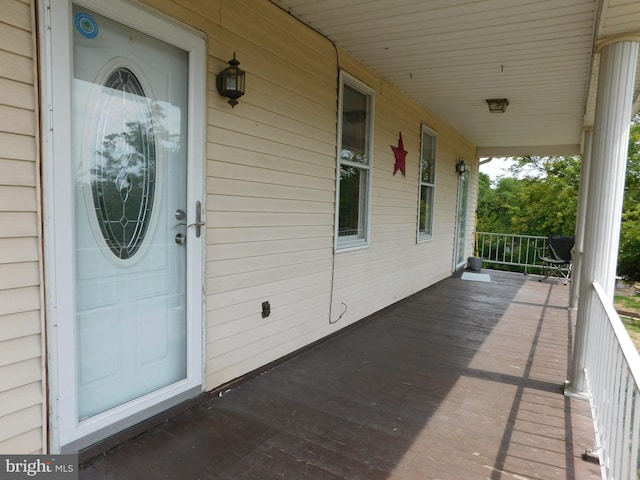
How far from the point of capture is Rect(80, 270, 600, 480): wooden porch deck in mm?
1947

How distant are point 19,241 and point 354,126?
10.2 feet

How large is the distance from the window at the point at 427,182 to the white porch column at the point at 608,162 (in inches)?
126

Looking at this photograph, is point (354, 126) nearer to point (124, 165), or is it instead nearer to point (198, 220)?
point (198, 220)

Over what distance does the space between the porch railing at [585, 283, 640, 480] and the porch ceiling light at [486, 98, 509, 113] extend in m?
3.16

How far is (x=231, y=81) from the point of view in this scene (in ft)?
7.89

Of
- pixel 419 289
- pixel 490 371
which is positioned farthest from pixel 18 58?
pixel 419 289

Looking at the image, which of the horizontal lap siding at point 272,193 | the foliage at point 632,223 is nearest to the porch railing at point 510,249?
the foliage at point 632,223

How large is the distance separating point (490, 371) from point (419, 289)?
9.63 feet

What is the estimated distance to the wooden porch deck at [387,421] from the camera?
1.95 meters

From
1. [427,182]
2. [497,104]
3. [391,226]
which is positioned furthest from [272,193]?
[427,182]

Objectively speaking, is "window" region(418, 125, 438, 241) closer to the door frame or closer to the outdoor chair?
the outdoor chair

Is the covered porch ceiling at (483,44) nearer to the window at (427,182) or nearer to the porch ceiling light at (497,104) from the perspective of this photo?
the porch ceiling light at (497,104)

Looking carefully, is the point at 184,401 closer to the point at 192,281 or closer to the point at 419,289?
the point at 192,281

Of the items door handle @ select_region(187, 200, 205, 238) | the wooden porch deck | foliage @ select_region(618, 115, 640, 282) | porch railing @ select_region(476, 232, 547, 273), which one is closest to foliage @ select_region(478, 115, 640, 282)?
foliage @ select_region(618, 115, 640, 282)
